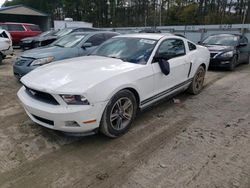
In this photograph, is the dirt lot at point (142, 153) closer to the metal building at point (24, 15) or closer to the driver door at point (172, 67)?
the driver door at point (172, 67)

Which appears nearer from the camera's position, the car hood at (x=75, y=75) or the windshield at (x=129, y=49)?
the car hood at (x=75, y=75)

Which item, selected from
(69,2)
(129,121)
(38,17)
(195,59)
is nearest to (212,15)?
(38,17)

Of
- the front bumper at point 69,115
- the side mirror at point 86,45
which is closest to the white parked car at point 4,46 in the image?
the side mirror at point 86,45

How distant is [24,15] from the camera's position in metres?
30.5

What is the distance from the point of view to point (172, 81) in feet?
15.3

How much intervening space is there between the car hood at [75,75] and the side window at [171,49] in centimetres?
83

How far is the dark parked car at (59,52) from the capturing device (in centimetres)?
605

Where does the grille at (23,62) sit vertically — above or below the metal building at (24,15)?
below

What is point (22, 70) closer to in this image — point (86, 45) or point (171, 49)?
point (86, 45)

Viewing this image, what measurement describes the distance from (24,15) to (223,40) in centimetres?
2775

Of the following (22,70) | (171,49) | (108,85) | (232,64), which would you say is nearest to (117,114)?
(108,85)

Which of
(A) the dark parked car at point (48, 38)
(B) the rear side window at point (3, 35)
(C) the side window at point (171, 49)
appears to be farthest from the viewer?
(A) the dark parked car at point (48, 38)

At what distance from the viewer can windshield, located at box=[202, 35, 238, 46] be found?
950 cm

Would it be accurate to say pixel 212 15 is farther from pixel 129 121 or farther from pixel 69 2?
pixel 129 121
